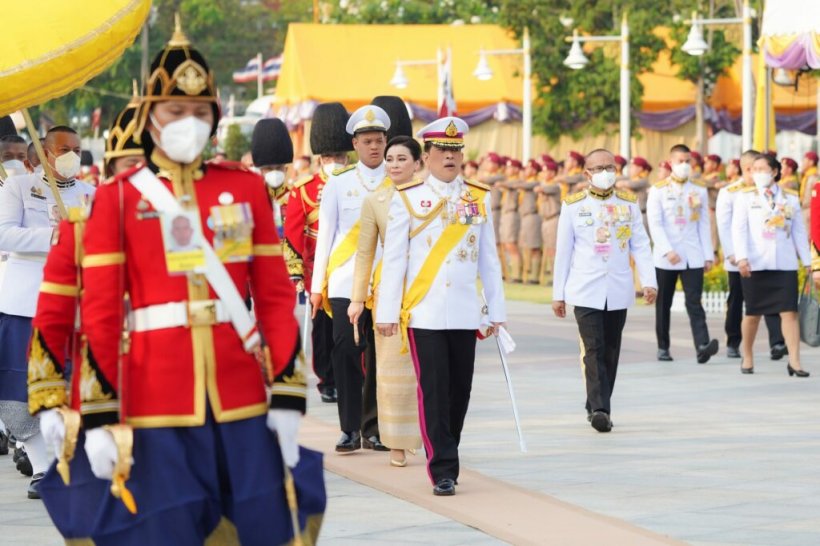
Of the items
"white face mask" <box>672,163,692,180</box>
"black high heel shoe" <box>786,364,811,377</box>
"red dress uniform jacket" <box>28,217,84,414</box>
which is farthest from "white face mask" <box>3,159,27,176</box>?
"white face mask" <box>672,163,692,180</box>

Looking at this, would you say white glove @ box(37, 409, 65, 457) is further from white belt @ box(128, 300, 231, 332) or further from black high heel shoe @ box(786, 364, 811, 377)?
black high heel shoe @ box(786, 364, 811, 377)

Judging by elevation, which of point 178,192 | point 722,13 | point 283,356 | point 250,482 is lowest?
point 250,482

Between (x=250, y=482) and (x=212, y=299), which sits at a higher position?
(x=212, y=299)

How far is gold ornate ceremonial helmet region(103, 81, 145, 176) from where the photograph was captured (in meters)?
5.71

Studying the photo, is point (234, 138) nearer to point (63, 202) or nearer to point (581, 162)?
point (581, 162)

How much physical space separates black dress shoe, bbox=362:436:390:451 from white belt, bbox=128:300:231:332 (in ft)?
17.9

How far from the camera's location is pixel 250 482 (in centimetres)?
534

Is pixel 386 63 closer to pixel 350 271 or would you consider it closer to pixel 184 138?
pixel 350 271

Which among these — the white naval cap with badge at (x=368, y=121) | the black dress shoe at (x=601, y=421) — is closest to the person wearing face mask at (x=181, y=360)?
the white naval cap with badge at (x=368, y=121)

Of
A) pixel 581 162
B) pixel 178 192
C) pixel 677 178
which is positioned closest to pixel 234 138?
pixel 581 162

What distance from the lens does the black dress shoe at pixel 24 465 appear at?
10.0 meters

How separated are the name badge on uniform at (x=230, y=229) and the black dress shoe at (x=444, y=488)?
12.1 ft

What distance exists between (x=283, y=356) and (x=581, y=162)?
20.4 metres

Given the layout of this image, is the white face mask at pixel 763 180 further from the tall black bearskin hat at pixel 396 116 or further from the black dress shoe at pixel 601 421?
the black dress shoe at pixel 601 421
